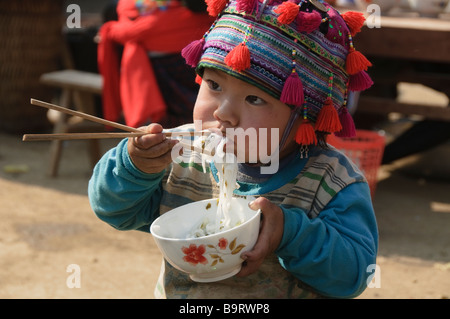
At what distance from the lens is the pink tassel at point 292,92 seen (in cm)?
170

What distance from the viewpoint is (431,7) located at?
16.8 feet

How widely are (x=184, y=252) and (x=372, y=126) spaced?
4994 mm

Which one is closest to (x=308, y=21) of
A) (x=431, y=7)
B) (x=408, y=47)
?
(x=408, y=47)

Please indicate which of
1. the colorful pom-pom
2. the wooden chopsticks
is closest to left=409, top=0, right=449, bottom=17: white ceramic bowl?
the colorful pom-pom

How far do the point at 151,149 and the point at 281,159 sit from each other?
44 cm

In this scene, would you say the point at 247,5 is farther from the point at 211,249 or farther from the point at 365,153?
the point at 365,153

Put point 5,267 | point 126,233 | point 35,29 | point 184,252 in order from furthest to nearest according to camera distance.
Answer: point 35,29, point 126,233, point 5,267, point 184,252

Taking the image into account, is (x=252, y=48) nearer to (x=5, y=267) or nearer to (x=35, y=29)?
(x=5, y=267)

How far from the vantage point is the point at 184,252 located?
156 centimetres

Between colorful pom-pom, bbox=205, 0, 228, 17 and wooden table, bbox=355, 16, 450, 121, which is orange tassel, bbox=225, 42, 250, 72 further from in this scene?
wooden table, bbox=355, 16, 450, 121

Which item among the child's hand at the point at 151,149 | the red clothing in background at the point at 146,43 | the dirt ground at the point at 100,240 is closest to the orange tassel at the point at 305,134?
the child's hand at the point at 151,149

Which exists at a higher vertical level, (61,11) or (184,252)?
(184,252)

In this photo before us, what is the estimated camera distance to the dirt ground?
10.6 ft

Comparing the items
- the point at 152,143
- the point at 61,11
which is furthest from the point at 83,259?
the point at 61,11
